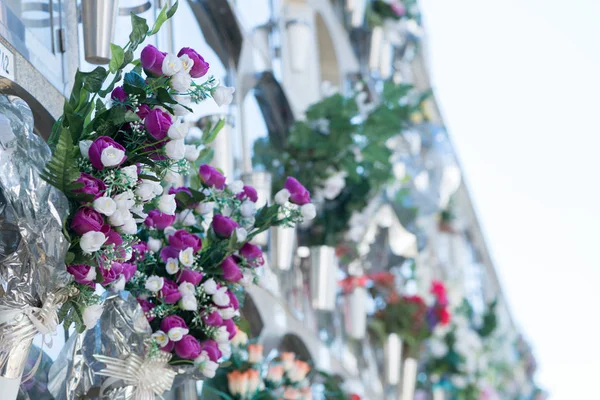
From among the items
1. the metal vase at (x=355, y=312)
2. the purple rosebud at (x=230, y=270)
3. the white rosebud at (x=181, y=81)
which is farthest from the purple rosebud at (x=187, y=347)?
the metal vase at (x=355, y=312)

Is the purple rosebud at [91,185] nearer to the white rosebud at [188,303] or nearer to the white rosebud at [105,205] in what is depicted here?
the white rosebud at [105,205]

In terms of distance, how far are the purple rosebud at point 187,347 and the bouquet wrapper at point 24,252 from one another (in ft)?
1.95

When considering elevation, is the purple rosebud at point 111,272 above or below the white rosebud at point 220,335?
above

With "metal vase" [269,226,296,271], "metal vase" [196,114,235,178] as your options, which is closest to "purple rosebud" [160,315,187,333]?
"metal vase" [196,114,235,178]

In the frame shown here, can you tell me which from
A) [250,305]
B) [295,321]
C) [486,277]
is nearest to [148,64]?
[250,305]

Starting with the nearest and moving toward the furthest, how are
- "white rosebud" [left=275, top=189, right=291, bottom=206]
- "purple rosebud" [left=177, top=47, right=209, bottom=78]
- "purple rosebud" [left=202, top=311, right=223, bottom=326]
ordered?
"purple rosebud" [left=177, top=47, right=209, bottom=78] < "purple rosebud" [left=202, top=311, right=223, bottom=326] < "white rosebud" [left=275, top=189, right=291, bottom=206]

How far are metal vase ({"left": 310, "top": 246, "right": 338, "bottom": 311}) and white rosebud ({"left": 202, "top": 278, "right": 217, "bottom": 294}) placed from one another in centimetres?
387

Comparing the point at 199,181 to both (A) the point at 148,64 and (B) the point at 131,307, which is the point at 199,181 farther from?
(A) the point at 148,64

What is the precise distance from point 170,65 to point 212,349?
37.1 inches

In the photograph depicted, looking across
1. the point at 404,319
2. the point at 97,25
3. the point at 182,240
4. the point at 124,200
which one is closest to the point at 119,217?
the point at 124,200

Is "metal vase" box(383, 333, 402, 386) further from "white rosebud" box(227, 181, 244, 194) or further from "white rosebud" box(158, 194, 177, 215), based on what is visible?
"white rosebud" box(158, 194, 177, 215)

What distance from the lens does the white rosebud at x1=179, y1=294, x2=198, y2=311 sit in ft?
9.93

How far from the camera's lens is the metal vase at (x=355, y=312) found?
26.7ft

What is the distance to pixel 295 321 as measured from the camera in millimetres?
6867
